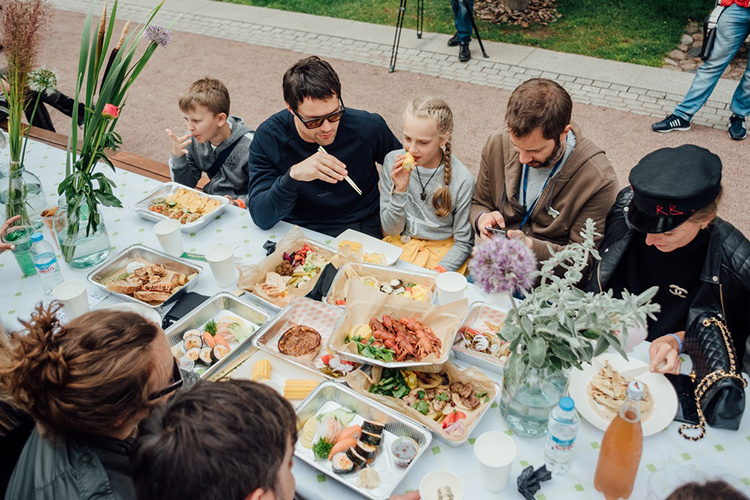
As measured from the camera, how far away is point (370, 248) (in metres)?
3.11

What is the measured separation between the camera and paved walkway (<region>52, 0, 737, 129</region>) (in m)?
6.76

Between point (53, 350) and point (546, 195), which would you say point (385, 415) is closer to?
point (53, 350)

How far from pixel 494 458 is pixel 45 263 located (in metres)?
2.17

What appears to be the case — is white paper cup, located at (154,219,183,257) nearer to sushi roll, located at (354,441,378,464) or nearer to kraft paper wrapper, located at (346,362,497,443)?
kraft paper wrapper, located at (346,362,497,443)

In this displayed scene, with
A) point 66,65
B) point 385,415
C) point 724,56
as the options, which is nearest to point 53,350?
point 385,415

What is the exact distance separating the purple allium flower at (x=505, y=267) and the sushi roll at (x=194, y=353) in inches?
51.0

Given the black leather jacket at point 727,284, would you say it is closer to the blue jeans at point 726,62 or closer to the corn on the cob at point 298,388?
the corn on the cob at point 298,388

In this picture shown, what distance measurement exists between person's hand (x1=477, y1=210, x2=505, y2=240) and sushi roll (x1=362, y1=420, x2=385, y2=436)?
4.34ft

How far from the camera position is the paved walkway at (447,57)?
6758mm

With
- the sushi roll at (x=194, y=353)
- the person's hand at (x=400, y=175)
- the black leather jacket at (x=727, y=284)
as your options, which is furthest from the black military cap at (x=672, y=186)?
the sushi roll at (x=194, y=353)

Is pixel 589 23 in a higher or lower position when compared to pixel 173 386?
lower

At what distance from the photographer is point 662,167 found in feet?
7.82

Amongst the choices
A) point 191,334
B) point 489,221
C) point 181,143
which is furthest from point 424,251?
point 181,143

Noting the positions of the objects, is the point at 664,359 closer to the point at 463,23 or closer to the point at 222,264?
the point at 222,264
